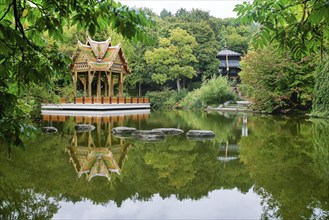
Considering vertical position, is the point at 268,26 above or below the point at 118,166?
above

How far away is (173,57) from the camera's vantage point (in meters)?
31.8

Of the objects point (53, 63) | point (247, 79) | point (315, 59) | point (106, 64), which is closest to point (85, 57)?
point (106, 64)

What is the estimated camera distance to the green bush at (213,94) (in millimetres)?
27822

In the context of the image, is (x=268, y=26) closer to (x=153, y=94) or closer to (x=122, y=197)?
(x=122, y=197)

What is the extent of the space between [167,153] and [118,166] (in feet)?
4.40

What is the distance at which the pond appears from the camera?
359 cm

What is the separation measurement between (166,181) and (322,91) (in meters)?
13.0

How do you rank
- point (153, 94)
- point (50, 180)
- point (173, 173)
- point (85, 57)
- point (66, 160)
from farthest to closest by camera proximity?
1. point (153, 94)
2. point (85, 57)
3. point (66, 160)
4. point (173, 173)
5. point (50, 180)

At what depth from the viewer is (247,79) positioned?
22031 millimetres

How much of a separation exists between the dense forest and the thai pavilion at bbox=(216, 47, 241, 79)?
1544 mm

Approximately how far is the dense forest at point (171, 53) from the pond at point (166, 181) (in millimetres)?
1168

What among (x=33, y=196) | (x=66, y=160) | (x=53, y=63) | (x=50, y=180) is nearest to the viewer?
(x=53, y=63)

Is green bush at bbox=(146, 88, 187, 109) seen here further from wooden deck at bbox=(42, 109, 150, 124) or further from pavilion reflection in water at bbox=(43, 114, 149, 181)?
pavilion reflection in water at bbox=(43, 114, 149, 181)

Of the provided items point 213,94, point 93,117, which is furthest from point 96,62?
point 213,94
